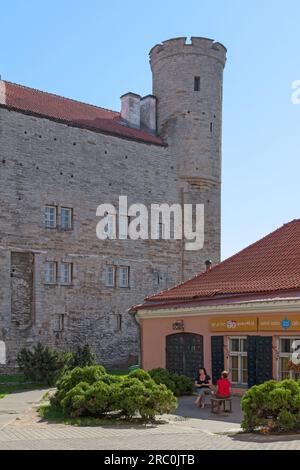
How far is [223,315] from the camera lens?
20219mm

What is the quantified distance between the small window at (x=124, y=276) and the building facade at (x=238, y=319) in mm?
13897

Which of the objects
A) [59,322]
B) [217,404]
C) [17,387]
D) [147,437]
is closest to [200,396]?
[217,404]

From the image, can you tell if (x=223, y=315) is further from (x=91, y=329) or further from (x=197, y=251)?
(x=197, y=251)

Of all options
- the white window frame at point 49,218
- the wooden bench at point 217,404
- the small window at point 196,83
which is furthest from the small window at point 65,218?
the wooden bench at point 217,404

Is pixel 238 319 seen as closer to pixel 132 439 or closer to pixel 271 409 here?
pixel 271 409

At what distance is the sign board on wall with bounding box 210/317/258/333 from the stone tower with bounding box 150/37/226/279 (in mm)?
19953

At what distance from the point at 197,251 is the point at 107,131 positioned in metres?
9.33

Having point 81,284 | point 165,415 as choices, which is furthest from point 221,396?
point 81,284

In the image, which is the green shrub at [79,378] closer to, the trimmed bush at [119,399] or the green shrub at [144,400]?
the trimmed bush at [119,399]

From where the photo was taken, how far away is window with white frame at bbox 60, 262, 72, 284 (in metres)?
34.9

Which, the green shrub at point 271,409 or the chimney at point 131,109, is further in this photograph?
the chimney at point 131,109

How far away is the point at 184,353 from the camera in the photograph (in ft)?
71.3

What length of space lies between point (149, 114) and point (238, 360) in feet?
80.6

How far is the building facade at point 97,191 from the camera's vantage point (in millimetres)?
33156
